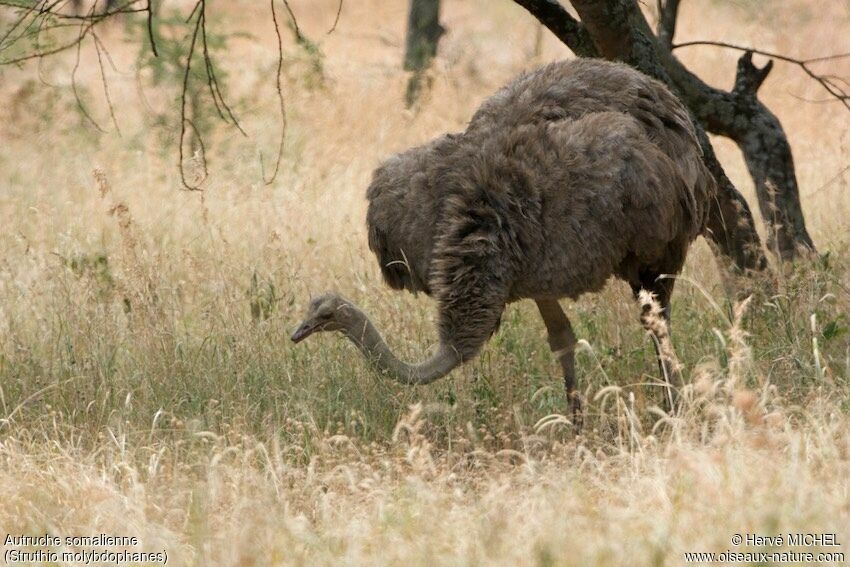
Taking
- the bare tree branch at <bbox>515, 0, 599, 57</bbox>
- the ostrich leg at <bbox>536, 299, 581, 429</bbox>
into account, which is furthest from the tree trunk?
the ostrich leg at <bbox>536, 299, 581, 429</bbox>

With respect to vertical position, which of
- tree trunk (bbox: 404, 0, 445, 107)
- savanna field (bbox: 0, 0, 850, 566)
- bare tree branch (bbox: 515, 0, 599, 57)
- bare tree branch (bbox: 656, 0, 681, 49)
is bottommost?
savanna field (bbox: 0, 0, 850, 566)

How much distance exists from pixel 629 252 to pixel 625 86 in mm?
847

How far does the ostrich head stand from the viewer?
20.1 feet

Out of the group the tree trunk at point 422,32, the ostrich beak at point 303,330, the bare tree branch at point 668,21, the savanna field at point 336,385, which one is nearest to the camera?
the savanna field at point 336,385

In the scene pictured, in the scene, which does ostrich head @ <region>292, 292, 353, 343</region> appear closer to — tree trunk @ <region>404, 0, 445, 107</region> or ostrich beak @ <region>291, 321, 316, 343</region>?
ostrich beak @ <region>291, 321, 316, 343</region>

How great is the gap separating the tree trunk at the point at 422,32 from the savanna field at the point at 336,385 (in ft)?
3.91

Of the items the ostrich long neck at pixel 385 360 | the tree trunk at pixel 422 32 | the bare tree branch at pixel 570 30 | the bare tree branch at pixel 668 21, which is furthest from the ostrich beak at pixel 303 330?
the tree trunk at pixel 422 32

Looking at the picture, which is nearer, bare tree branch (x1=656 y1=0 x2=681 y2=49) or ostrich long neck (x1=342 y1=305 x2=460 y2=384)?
ostrich long neck (x1=342 y1=305 x2=460 y2=384)

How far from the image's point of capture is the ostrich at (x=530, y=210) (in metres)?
6.18

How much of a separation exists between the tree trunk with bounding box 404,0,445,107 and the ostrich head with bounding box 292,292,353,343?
8.58 m

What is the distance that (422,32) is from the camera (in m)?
14.9

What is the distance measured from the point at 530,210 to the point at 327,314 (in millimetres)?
1051

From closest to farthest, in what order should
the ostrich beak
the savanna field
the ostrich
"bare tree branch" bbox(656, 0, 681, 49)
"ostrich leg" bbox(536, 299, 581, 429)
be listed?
the savanna field → the ostrich beak → the ostrich → "ostrich leg" bbox(536, 299, 581, 429) → "bare tree branch" bbox(656, 0, 681, 49)

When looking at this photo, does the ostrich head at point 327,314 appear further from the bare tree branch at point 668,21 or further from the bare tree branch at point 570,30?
the bare tree branch at point 668,21
